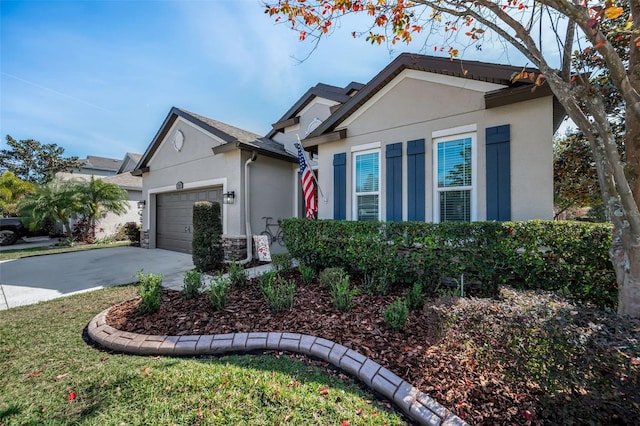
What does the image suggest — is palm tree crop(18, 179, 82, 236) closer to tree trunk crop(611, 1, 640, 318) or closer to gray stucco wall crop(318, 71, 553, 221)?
gray stucco wall crop(318, 71, 553, 221)

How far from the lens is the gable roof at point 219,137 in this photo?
8.73m

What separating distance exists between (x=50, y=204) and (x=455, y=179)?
18.1 m

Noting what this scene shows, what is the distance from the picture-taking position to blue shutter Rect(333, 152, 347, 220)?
7.09 m

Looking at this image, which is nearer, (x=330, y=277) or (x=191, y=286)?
(x=191, y=286)

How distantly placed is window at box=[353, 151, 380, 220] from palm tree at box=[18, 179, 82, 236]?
1485 centimetres

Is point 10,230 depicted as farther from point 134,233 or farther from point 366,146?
point 366,146

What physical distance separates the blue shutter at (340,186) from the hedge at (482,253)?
1.03 meters

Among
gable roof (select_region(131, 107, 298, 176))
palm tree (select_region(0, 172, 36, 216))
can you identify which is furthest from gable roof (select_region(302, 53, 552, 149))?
palm tree (select_region(0, 172, 36, 216))

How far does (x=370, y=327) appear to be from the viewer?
12.1 ft

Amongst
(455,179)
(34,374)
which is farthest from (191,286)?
(455,179)

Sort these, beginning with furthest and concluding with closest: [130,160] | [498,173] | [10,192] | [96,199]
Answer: [130,160]
[10,192]
[96,199]
[498,173]

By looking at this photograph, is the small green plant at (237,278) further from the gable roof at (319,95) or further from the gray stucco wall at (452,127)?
the gable roof at (319,95)

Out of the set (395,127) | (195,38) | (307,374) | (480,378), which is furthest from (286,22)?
(480,378)

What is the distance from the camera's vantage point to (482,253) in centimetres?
450
